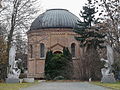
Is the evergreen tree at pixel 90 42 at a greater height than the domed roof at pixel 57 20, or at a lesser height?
lesser

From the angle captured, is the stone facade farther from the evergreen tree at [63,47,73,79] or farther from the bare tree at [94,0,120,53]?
the bare tree at [94,0,120,53]

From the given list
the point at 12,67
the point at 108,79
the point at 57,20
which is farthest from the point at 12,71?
the point at 57,20

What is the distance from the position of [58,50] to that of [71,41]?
3.12m

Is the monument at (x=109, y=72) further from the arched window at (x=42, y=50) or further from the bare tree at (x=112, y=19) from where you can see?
the arched window at (x=42, y=50)

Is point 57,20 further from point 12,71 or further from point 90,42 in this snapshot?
point 12,71

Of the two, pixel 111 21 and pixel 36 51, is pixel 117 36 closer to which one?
pixel 111 21

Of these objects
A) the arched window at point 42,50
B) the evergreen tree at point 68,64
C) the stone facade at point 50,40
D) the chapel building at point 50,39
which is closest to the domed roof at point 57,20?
the chapel building at point 50,39

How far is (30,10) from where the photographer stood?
38.4m

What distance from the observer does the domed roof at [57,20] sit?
192 feet

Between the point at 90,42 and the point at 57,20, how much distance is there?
12.5 meters

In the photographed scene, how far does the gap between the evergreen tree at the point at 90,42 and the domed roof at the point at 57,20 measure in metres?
7.38

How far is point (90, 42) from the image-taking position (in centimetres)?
4959

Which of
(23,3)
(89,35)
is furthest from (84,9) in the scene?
(23,3)

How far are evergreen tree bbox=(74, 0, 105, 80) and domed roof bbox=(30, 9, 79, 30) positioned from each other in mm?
7383
